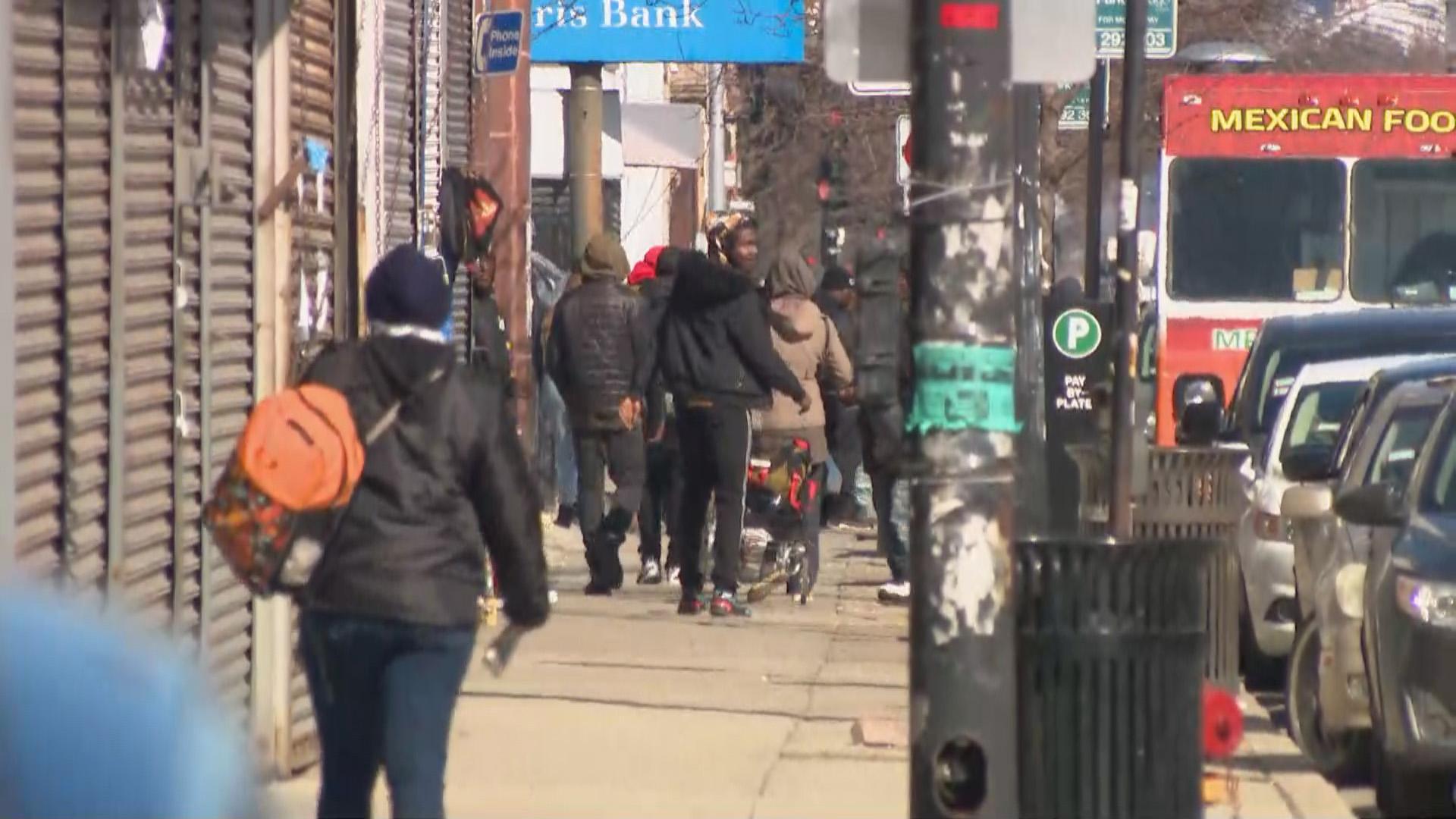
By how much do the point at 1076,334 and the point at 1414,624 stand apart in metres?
6.19

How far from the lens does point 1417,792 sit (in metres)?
8.85

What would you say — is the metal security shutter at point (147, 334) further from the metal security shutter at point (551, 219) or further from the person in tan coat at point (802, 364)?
the metal security shutter at point (551, 219)

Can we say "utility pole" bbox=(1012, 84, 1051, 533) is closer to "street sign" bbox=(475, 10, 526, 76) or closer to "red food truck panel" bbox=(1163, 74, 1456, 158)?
"street sign" bbox=(475, 10, 526, 76)

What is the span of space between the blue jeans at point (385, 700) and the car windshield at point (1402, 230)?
45.6 feet

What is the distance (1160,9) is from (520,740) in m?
9.67

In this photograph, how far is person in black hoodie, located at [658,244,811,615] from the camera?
12.6 m

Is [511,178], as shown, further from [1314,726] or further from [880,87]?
[880,87]

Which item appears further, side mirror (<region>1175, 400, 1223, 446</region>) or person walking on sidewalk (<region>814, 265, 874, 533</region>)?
person walking on sidewalk (<region>814, 265, 874, 533</region>)

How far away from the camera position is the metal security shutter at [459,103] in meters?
13.8

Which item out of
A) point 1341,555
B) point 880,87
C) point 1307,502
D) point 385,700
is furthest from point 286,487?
point 1307,502

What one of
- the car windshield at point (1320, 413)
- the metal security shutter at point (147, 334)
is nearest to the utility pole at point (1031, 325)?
the car windshield at point (1320, 413)

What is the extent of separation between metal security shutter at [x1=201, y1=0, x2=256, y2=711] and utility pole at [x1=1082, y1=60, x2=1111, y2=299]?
945 cm

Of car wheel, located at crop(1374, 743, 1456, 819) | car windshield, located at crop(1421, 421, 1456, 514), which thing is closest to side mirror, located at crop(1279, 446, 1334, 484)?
car windshield, located at crop(1421, 421, 1456, 514)

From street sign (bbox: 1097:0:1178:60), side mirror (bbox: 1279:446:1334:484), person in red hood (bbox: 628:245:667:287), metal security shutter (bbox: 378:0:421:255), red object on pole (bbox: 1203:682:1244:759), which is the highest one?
street sign (bbox: 1097:0:1178:60)
